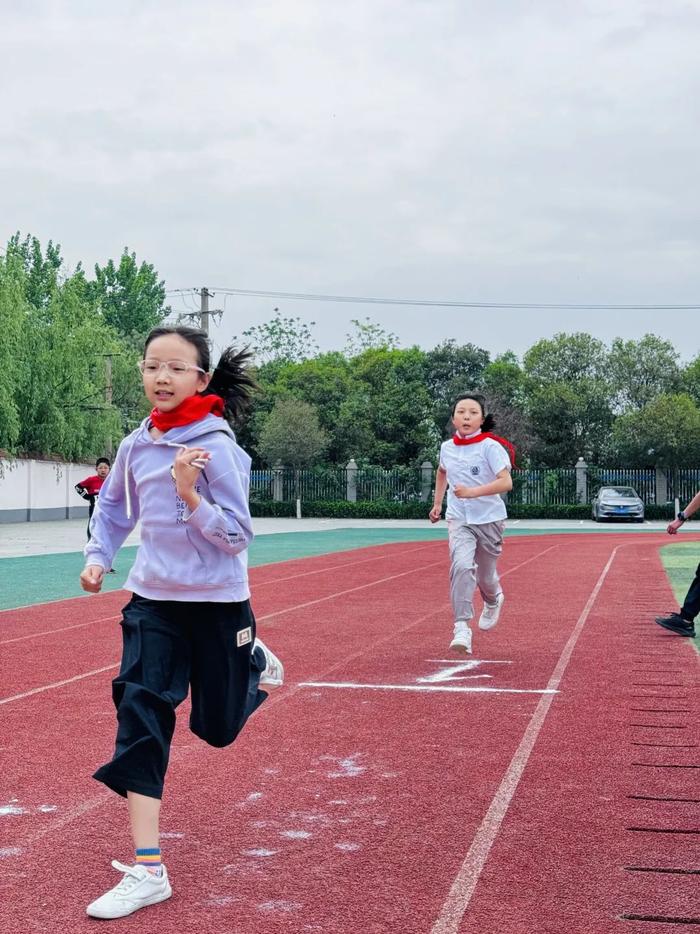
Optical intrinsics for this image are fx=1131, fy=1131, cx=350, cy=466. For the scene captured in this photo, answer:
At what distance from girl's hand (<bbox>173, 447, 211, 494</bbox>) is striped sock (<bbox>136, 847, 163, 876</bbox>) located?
44.9 inches

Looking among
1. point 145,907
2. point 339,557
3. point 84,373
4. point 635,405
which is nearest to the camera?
point 145,907

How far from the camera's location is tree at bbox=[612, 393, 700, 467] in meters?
50.0

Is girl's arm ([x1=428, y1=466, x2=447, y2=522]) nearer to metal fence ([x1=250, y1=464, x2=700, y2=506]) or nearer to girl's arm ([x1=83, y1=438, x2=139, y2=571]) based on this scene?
girl's arm ([x1=83, y1=438, x2=139, y2=571])

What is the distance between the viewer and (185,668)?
382 centimetres

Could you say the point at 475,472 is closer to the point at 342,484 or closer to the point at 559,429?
the point at 342,484

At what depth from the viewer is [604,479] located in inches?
1982

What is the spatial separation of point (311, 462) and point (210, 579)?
4910cm

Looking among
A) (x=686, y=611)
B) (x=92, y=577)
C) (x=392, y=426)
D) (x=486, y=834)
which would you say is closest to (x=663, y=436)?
(x=392, y=426)

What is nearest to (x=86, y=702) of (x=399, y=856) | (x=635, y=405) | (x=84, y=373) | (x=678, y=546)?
(x=399, y=856)

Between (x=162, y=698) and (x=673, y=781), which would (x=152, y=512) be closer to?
(x=162, y=698)

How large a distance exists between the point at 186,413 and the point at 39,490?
127 ft

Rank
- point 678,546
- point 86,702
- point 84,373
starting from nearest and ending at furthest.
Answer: point 86,702 → point 678,546 → point 84,373

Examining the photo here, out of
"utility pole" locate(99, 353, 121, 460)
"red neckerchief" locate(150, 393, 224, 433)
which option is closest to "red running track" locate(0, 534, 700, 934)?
"red neckerchief" locate(150, 393, 224, 433)

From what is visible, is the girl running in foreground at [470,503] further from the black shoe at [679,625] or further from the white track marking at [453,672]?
the black shoe at [679,625]
